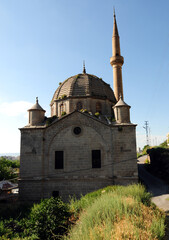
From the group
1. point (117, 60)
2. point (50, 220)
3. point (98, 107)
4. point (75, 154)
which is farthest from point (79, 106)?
point (50, 220)

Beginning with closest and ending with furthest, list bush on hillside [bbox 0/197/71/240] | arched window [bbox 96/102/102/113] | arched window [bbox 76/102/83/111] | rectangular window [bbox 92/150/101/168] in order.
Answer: bush on hillside [bbox 0/197/71/240], rectangular window [bbox 92/150/101/168], arched window [bbox 76/102/83/111], arched window [bbox 96/102/102/113]

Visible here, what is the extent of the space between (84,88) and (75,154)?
8922mm

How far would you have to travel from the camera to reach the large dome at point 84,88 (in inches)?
880

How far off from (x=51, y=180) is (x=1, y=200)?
6.15 m

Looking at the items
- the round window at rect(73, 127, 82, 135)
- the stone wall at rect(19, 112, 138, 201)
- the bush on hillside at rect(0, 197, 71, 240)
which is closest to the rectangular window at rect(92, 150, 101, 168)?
the stone wall at rect(19, 112, 138, 201)

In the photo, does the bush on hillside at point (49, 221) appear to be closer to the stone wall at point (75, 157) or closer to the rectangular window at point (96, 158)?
the stone wall at point (75, 157)

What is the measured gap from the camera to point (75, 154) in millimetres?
17422

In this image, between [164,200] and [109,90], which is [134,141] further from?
[109,90]

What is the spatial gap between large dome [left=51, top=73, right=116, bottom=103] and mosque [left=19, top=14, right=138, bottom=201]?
4787mm

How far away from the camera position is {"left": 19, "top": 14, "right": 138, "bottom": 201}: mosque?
1673 cm

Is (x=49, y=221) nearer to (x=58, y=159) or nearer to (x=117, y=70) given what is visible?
(x=58, y=159)

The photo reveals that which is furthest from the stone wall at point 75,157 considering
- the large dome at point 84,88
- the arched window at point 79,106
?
the large dome at point 84,88

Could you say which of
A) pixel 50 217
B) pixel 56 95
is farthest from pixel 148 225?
pixel 56 95

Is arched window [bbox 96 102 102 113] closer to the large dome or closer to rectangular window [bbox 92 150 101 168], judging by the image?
the large dome
